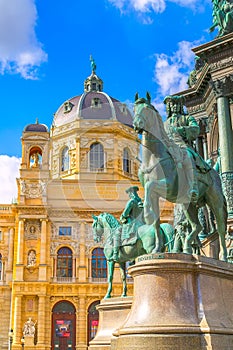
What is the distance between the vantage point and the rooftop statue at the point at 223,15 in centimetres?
1546

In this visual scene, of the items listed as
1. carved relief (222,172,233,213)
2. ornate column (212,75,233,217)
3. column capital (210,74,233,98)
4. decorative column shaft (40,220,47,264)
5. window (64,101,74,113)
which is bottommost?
carved relief (222,172,233,213)

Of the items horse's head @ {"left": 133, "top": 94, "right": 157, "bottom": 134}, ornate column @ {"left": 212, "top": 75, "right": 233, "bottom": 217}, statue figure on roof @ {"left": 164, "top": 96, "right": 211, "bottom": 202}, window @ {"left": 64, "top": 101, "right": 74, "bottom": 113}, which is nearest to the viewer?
horse's head @ {"left": 133, "top": 94, "right": 157, "bottom": 134}

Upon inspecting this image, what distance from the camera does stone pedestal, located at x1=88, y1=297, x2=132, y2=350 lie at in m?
12.3

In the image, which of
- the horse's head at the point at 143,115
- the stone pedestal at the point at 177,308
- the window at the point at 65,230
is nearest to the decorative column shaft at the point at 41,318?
the window at the point at 65,230

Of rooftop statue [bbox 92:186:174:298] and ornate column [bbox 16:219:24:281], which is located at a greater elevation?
ornate column [bbox 16:219:24:281]

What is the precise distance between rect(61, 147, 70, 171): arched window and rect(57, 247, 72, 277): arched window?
35.5 feet

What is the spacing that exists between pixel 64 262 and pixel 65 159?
13129mm

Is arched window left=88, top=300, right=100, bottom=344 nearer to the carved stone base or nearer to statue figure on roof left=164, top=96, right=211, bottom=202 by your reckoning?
the carved stone base

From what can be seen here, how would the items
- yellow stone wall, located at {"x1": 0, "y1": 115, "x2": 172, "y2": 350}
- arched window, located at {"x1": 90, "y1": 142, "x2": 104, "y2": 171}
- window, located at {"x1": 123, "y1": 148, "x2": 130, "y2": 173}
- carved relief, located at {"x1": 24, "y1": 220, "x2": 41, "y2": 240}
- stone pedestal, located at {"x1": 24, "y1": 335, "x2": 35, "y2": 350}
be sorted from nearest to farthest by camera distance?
stone pedestal, located at {"x1": 24, "y1": 335, "x2": 35, "y2": 350} → yellow stone wall, located at {"x1": 0, "y1": 115, "x2": 172, "y2": 350} → carved relief, located at {"x1": 24, "y1": 220, "x2": 41, "y2": 240} → arched window, located at {"x1": 90, "y1": 142, "x2": 104, "y2": 171} → window, located at {"x1": 123, "y1": 148, "x2": 130, "y2": 173}

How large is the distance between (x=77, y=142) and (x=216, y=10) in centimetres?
4080

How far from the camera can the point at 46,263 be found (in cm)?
4731

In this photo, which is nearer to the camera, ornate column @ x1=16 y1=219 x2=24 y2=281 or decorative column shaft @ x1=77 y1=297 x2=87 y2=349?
decorative column shaft @ x1=77 y1=297 x2=87 y2=349

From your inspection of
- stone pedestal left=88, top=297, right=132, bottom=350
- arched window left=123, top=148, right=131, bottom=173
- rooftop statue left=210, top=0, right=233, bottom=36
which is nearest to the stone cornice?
rooftop statue left=210, top=0, right=233, bottom=36

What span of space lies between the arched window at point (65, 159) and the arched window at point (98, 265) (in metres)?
11.4
